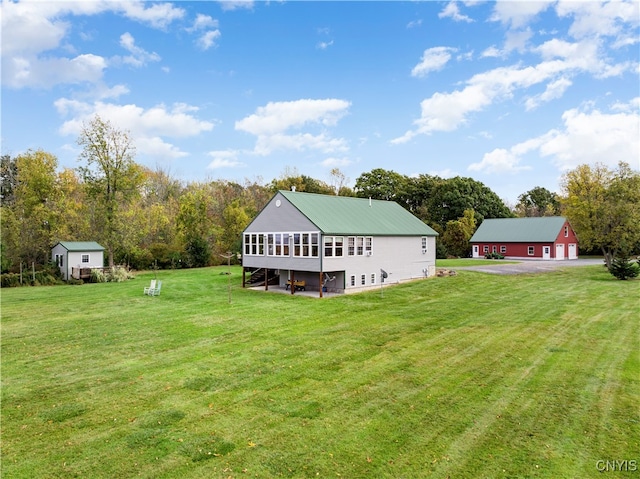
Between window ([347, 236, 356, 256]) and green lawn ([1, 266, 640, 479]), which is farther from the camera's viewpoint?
window ([347, 236, 356, 256])

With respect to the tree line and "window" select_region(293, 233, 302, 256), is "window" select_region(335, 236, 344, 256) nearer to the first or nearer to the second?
"window" select_region(293, 233, 302, 256)

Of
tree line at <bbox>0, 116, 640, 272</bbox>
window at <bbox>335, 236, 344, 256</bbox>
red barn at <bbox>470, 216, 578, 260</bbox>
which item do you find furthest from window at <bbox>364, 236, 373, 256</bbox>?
red barn at <bbox>470, 216, 578, 260</bbox>

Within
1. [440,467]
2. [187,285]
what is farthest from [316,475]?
[187,285]

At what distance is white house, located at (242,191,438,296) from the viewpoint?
2133cm

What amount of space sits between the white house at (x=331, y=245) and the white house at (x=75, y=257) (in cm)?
1355

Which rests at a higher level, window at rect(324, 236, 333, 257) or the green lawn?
window at rect(324, 236, 333, 257)

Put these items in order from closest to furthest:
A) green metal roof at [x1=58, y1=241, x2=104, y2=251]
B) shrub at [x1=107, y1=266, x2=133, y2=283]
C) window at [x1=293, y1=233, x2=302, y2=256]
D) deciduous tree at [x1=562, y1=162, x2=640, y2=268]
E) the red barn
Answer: window at [x1=293, y1=233, x2=302, y2=256] → shrub at [x1=107, y1=266, x2=133, y2=283] → green metal roof at [x1=58, y1=241, x2=104, y2=251] → deciduous tree at [x1=562, y1=162, x2=640, y2=268] → the red barn

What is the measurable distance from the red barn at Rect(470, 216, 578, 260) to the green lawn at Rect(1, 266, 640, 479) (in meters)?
30.9

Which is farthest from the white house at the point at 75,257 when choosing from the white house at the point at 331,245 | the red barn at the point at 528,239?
the red barn at the point at 528,239

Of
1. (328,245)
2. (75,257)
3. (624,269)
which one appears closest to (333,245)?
(328,245)

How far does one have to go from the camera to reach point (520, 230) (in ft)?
155

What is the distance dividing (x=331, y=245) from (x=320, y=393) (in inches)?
534

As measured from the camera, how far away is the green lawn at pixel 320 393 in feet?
18.1

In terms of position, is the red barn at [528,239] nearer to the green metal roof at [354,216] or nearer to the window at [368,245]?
the green metal roof at [354,216]
